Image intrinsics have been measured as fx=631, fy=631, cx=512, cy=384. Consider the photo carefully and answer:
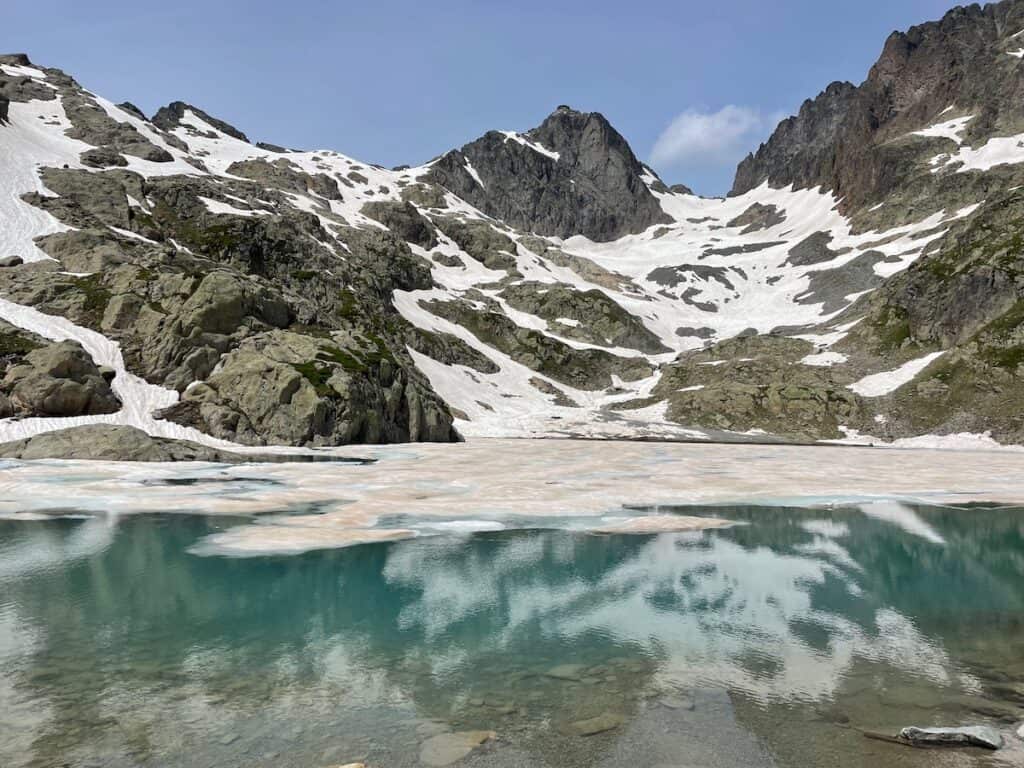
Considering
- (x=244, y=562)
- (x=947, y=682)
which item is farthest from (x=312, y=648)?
(x=947, y=682)

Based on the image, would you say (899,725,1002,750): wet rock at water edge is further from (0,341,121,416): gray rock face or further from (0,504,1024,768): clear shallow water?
(0,341,121,416): gray rock face

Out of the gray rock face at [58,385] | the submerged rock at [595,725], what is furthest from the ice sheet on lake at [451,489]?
the submerged rock at [595,725]

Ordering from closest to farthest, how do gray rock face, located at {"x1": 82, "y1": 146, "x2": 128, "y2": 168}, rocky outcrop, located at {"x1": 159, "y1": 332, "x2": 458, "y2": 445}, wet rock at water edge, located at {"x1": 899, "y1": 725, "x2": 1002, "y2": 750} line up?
wet rock at water edge, located at {"x1": 899, "y1": 725, "x2": 1002, "y2": 750} → rocky outcrop, located at {"x1": 159, "y1": 332, "x2": 458, "y2": 445} → gray rock face, located at {"x1": 82, "y1": 146, "x2": 128, "y2": 168}

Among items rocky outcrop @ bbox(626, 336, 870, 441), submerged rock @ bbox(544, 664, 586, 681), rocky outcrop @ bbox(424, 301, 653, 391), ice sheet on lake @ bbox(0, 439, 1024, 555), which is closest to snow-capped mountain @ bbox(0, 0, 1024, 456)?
rocky outcrop @ bbox(626, 336, 870, 441)

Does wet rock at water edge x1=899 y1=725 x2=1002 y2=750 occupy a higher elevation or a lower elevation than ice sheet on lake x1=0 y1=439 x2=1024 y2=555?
higher

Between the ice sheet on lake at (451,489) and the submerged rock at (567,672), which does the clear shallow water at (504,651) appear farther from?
the ice sheet on lake at (451,489)

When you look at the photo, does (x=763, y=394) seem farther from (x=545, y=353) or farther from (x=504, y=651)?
(x=504, y=651)

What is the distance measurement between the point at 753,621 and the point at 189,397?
6610 cm

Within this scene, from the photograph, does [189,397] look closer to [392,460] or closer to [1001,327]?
[392,460]

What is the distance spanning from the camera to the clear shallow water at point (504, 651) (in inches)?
396

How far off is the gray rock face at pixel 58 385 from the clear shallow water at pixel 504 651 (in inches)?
1574

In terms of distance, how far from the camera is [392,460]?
58.2 meters

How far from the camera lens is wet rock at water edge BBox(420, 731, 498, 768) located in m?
9.51

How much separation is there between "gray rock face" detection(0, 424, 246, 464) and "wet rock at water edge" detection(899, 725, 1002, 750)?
53.6 m
